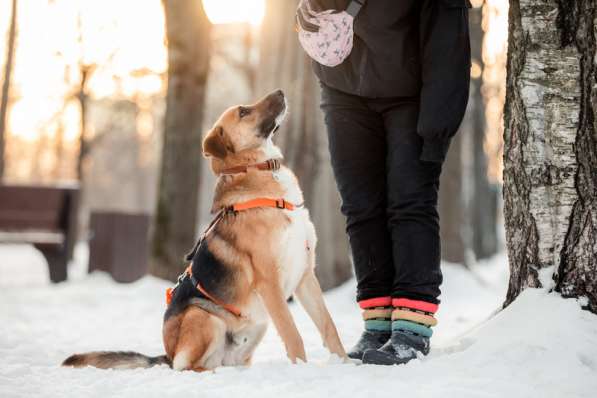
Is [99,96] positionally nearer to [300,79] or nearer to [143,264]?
[143,264]

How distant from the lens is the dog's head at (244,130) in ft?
12.6

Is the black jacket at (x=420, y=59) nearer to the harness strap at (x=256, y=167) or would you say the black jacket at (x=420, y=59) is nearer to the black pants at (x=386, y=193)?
the black pants at (x=386, y=193)

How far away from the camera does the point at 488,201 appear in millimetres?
17797

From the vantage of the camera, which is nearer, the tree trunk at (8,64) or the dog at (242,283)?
the dog at (242,283)

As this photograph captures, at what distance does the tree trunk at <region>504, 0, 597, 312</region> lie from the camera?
3.02 metres

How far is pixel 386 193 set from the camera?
3.49 m

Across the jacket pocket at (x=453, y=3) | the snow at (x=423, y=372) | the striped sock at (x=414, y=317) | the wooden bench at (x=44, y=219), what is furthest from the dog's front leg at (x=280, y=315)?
the wooden bench at (x=44, y=219)

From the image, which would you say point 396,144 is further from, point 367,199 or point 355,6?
point 355,6

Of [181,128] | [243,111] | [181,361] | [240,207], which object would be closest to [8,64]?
[181,128]

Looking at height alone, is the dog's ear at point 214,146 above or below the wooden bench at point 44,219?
above

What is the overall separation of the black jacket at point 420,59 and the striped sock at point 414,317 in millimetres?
699

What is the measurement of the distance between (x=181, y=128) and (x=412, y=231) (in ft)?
16.9

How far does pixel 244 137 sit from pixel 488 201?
14.9m

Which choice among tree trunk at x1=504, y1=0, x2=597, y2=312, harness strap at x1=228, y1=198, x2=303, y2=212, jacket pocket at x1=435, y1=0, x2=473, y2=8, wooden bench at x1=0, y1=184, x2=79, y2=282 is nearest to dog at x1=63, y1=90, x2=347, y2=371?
harness strap at x1=228, y1=198, x2=303, y2=212
